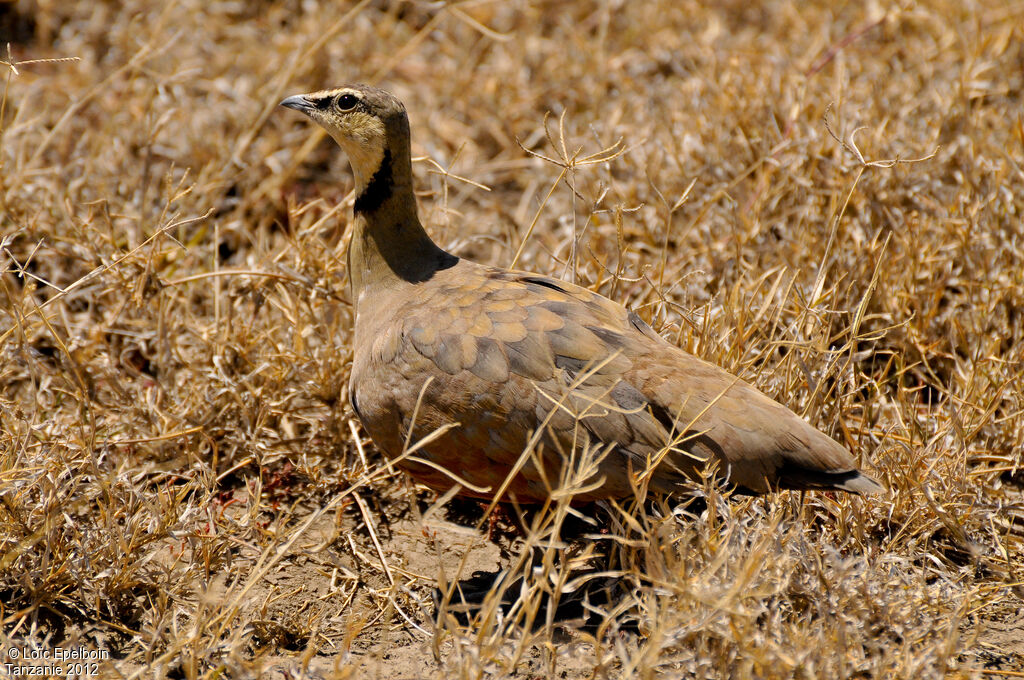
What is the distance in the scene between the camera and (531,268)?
15.8ft

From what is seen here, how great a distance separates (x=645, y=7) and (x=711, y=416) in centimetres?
399

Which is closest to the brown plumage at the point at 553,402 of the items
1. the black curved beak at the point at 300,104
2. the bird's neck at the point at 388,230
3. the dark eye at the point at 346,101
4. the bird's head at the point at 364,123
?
the bird's neck at the point at 388,230

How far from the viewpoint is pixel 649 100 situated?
5.77m

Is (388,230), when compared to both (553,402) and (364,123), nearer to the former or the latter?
(364,123)

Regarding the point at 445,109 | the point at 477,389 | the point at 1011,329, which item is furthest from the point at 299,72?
the point at 1011,329

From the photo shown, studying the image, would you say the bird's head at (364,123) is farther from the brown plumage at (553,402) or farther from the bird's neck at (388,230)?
the brown plumage at (553,402)

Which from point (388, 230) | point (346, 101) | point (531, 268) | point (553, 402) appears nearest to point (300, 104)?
point (346, 101)

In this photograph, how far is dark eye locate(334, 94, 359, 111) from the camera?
3.86 meters

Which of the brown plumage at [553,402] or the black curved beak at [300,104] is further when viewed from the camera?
the black curved beak at [300,104]

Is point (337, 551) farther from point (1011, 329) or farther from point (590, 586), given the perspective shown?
point (1011, 329)

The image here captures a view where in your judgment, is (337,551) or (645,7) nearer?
(337,551)

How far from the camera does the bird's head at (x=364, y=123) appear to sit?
383cm

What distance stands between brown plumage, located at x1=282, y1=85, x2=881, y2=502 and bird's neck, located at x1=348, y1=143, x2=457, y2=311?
0.49ft

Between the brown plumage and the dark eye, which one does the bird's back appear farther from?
→ the dark eye
